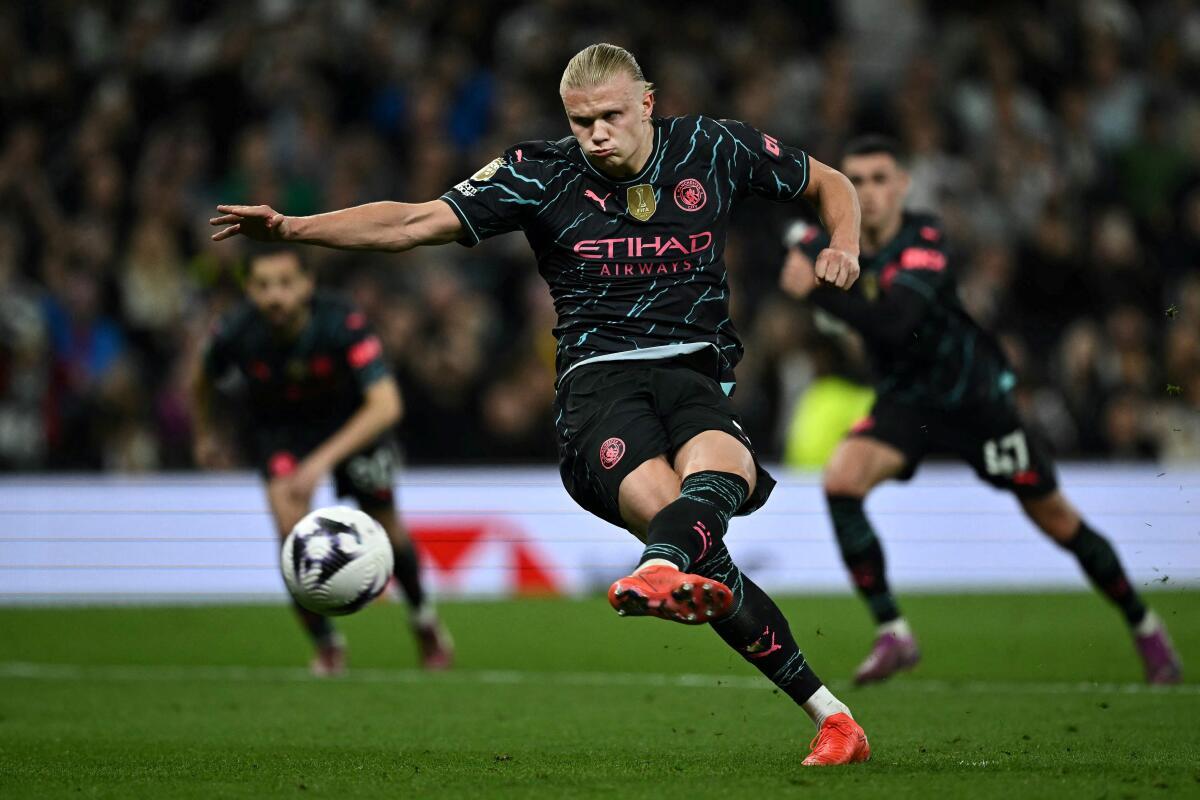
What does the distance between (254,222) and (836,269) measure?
1.84 m

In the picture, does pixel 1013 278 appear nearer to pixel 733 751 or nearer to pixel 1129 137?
pixel 1129 137

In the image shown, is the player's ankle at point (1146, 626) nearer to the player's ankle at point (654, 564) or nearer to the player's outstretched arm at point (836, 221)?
the player's outstretched arm at point (836, 221)

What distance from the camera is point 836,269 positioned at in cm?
550

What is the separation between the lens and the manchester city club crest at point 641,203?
5922 millimetres

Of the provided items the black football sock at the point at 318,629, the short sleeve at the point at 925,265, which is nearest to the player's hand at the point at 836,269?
the short sleeve at the point at 925,265

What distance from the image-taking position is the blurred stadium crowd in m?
14.6

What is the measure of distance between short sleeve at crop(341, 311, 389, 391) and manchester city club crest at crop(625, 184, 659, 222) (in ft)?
12.9

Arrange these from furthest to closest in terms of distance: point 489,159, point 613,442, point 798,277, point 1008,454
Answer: point 489,159
point 1008,454
point 798,277
point 613,442

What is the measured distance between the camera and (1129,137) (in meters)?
15.9

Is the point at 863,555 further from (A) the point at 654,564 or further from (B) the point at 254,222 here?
(B) the point at 254,222

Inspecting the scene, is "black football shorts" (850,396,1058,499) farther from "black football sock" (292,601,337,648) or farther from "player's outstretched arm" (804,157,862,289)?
"black football sock" (292,601,337,648)

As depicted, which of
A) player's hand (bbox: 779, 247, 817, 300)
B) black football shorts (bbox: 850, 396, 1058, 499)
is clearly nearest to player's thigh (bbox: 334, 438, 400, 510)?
black football shorts (bbox: 850, 396, 1058, 499)

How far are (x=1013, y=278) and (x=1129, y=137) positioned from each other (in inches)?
74.3

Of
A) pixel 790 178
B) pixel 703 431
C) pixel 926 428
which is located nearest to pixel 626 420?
pixel 703 431
